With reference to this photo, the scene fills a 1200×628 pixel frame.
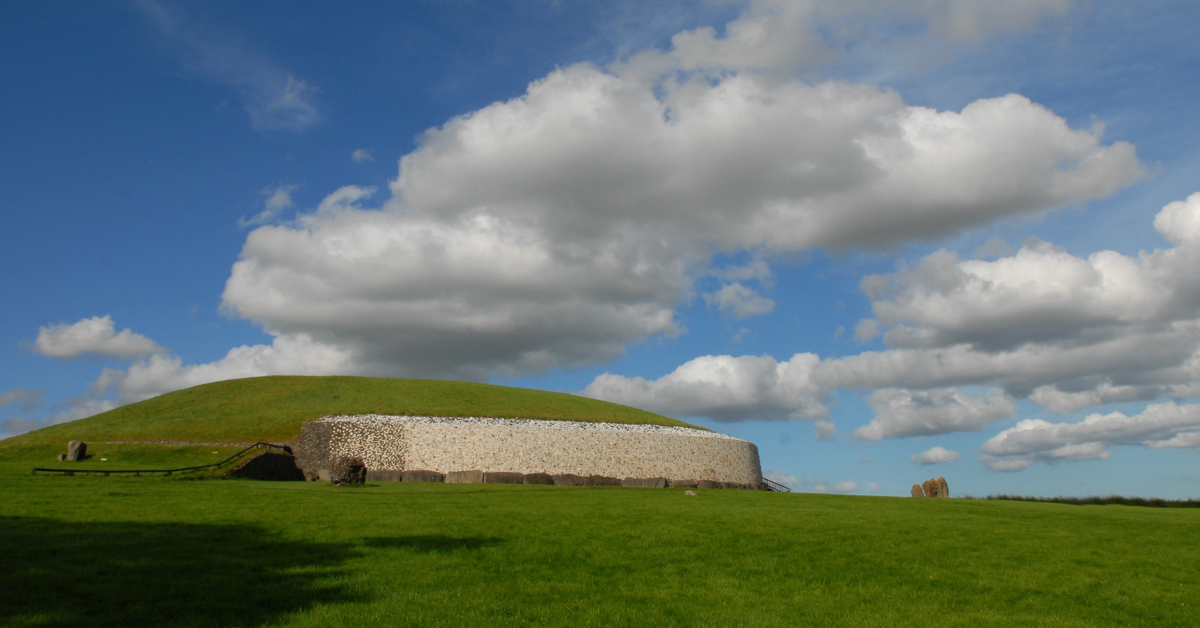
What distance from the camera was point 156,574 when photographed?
11477mm

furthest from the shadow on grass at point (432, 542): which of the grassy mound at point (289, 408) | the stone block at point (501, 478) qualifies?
the grassy mound at point (289, 408)

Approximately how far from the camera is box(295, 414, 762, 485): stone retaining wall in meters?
47.5

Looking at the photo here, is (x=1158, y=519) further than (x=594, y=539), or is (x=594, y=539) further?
(x=1158, y=519)

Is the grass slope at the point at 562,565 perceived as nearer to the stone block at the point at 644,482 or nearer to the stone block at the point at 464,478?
the stone block at the point at 464,478

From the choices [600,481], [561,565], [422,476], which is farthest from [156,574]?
[600,481]

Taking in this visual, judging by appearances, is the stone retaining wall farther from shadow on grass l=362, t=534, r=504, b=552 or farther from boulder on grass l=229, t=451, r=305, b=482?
shadow on grass l=362, t=534, r=504, b=552

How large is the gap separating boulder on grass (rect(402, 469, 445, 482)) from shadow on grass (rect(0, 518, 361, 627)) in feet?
71.2

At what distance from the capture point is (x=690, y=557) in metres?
15.5

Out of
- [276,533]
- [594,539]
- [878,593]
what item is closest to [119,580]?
[276,533]

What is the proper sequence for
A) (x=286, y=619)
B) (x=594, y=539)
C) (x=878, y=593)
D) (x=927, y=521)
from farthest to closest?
(x=927, y=521)
(x=594, y=539)
(x=878, y=593)
(x=286, y=619)

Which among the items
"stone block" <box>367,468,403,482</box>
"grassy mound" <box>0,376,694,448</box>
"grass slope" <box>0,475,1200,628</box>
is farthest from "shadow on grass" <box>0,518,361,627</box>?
"grassy mound" <box>0,376,694,448</box>

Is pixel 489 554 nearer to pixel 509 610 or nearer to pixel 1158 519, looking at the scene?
pixel 509 610

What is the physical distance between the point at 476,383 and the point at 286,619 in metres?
59.6

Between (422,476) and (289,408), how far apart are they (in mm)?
24928
